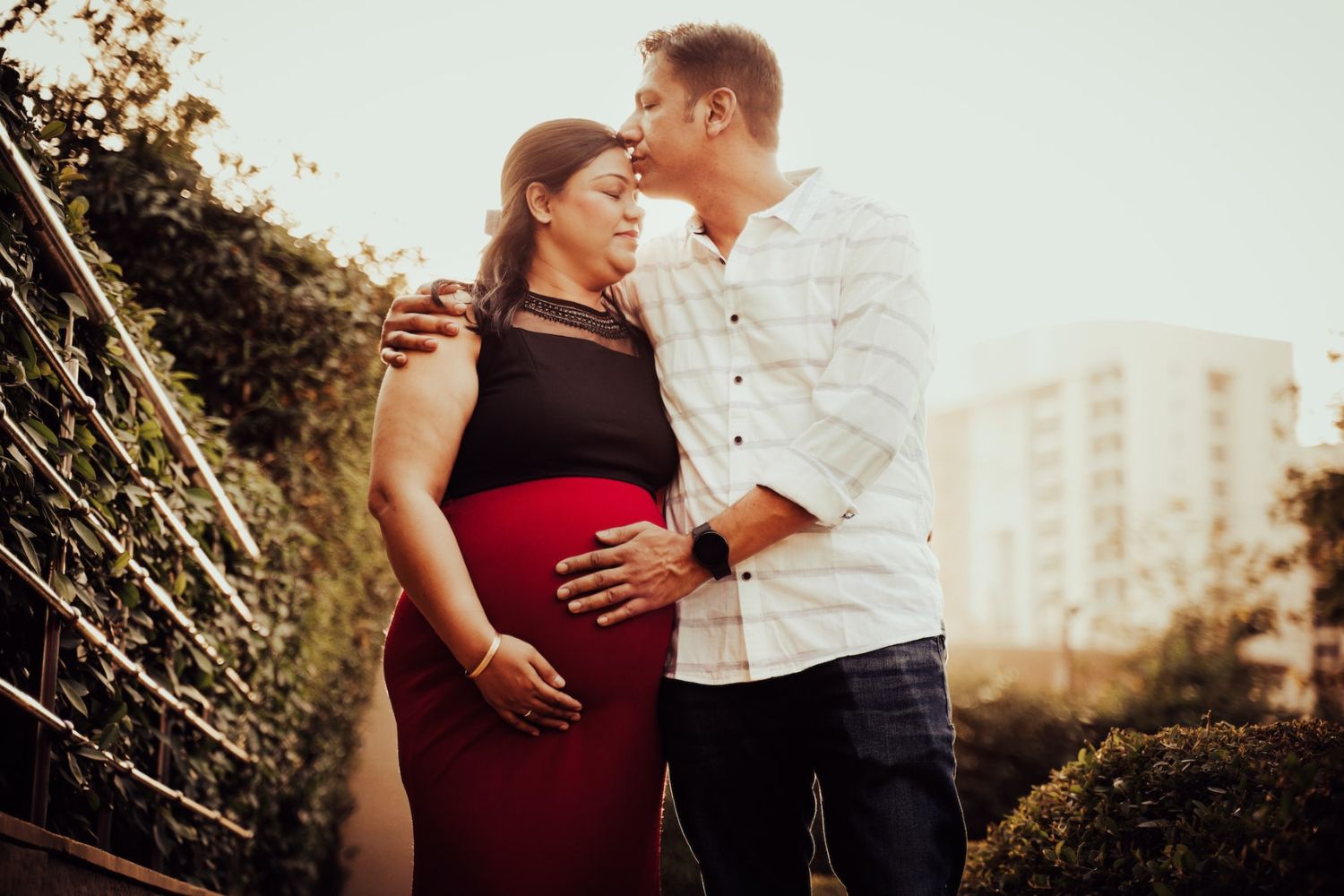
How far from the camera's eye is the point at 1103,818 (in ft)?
7.63

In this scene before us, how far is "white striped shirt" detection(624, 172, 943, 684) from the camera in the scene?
218 cm

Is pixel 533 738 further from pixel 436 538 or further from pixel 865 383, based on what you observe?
pixel 865 383

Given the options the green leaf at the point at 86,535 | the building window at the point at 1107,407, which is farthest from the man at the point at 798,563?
the building window at the point at 1107,407

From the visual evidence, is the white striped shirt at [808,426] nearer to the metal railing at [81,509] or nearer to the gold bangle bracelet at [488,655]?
the gold bangle bracelet at [488,655]

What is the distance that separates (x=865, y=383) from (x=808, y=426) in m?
0.16

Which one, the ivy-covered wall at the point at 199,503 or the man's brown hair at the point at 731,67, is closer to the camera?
the ivy-covered wall at the point at 199,503

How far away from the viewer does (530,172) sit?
2588 mm

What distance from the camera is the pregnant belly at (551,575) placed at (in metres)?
2.17

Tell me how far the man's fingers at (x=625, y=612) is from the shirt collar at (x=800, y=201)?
36.0 inches

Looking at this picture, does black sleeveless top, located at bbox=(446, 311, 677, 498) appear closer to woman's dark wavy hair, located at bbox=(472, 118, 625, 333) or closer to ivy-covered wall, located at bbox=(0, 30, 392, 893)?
woman's dark wavy hair, located at bbox=(472, 118, 625, 333)

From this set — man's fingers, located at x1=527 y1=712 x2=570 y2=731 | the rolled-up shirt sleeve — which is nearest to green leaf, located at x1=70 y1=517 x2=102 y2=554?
man's fingers, located at x1=527 y1=712 x2=570 y2=731

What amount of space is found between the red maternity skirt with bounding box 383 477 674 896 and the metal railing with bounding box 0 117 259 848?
75 centimetres

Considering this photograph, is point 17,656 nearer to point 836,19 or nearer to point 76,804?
point 76,804

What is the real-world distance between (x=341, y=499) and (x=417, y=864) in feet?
13.5
